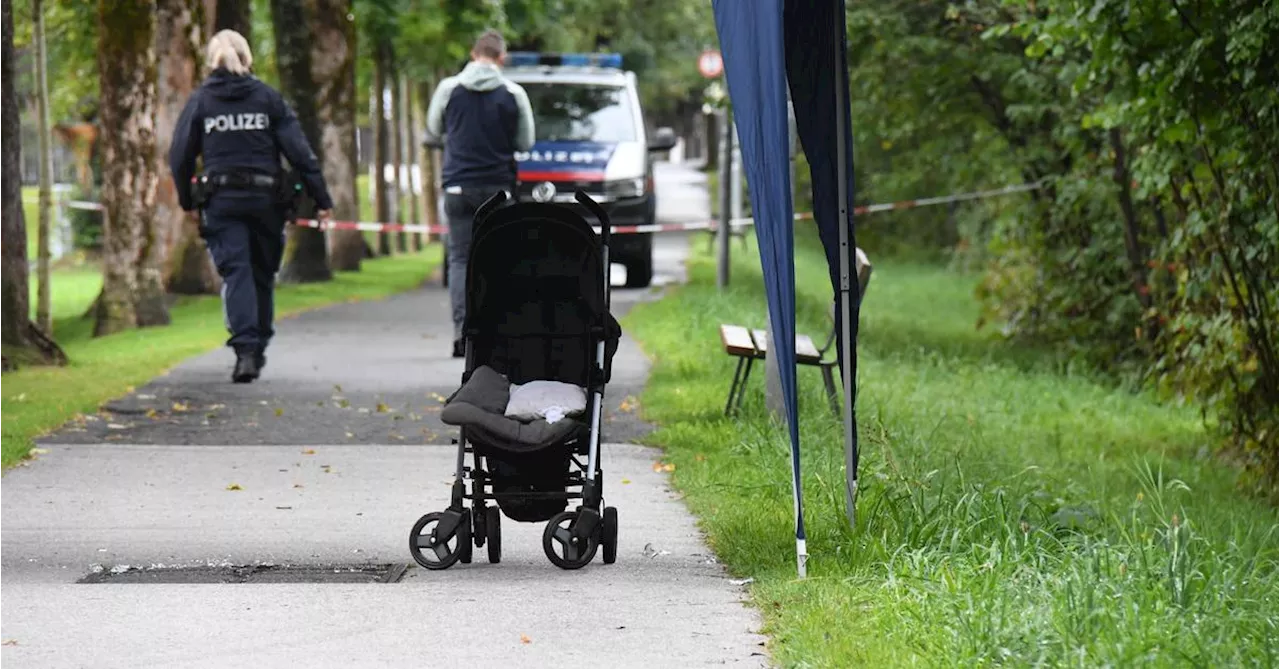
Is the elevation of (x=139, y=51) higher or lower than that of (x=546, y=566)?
higher

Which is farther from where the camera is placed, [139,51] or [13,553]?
[139,51]

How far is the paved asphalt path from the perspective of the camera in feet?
20.8

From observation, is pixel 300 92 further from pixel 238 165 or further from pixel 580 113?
pixel 238 165

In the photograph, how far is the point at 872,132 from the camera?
A: 23.2m

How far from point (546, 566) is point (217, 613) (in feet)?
4.71

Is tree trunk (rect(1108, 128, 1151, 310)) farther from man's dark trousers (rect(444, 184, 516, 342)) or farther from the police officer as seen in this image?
the police officer

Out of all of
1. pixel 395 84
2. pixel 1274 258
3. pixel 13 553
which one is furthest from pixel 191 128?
pixel 395 84

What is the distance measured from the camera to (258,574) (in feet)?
25.1

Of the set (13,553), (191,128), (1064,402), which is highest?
(191,128)

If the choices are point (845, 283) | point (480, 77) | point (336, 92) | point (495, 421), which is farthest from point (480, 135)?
point (336, 92)

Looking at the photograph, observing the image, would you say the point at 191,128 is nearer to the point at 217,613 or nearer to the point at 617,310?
the point at 217,613

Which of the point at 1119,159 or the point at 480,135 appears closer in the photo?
the point at 480,135

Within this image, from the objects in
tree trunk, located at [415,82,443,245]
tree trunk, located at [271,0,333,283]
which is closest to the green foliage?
tree trunk, located at [271,0,333,283]

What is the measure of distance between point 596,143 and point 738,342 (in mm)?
13480
